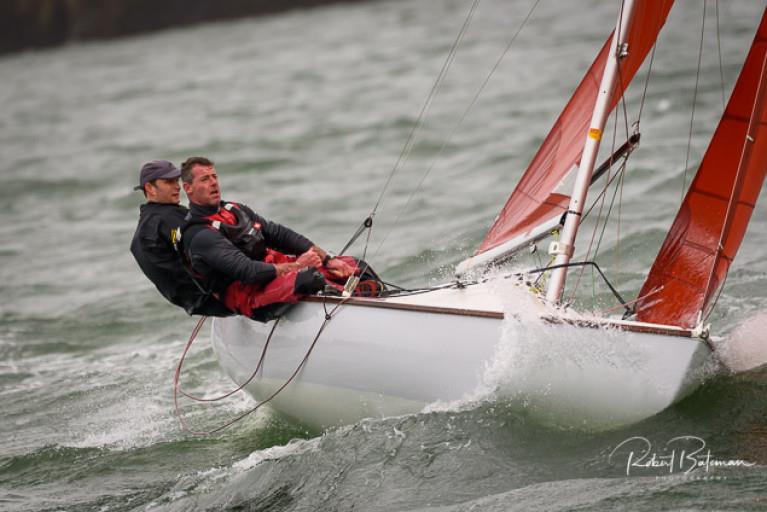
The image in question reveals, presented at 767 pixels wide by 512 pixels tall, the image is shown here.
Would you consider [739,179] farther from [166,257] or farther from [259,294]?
[166,257]

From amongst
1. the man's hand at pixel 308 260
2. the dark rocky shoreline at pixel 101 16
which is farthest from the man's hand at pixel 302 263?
the dark rocky shoreline at pixel 101 16

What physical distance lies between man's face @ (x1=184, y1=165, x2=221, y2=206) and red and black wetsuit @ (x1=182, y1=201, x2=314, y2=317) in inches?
1.5

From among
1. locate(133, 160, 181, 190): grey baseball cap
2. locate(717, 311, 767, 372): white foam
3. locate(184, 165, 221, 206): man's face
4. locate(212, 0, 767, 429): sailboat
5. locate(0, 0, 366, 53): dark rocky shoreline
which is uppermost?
locate(0, 0, 366, 53): dark rocky shoreline

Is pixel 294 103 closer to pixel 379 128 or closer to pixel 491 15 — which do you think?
pixel 379 128

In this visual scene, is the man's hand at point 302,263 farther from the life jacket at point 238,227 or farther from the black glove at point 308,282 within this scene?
the life jacket at point 238,227

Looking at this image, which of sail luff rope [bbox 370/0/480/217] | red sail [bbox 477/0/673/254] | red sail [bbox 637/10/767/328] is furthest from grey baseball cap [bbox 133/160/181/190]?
red sail [bbox 637/10/767/328]

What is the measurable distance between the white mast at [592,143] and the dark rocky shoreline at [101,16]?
28.8 meters

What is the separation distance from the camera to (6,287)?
32.1 feet

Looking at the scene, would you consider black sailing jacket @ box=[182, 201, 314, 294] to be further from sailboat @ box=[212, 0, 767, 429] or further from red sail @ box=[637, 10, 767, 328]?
red sail @ box=[637, 10, 767, 328]

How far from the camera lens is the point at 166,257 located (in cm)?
513

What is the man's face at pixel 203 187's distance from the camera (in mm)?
5023

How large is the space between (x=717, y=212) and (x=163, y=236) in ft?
8.45

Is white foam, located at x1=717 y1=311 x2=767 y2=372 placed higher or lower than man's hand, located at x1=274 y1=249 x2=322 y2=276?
lower

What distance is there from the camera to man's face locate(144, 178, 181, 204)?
508 cm
